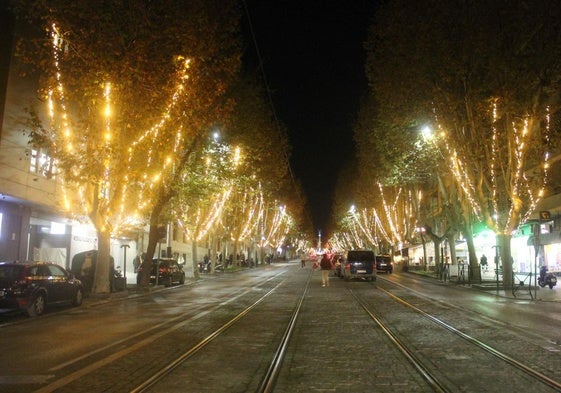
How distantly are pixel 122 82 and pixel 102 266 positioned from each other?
8.38 m

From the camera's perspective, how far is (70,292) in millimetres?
19266

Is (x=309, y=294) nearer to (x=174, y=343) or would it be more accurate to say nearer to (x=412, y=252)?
(x=174, y=343)

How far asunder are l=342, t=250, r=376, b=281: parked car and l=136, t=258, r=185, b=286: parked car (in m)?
11.4

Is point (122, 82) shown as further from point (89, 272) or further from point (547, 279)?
point (547, 279)

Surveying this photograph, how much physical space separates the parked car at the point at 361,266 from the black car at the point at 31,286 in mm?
22325

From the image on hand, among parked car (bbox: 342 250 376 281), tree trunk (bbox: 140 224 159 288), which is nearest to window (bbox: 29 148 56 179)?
tree trunk (bbox: 140 224 159 288)

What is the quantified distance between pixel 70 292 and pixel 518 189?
67.6 ft

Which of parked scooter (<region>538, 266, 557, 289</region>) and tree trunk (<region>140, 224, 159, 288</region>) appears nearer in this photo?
parked scooter (<region>538, 266, 557, 289</region>)

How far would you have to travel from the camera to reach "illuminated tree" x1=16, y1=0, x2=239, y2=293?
62.6 feet

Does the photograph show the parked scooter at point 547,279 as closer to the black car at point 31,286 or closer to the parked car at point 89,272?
the parked car at point 89,272

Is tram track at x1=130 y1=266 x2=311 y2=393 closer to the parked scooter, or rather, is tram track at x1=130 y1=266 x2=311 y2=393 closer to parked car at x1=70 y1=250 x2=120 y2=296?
parked car at x1=70 y1=250 x2=120 y2=296

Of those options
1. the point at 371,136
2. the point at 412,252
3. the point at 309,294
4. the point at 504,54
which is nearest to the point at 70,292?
the point at 309,294

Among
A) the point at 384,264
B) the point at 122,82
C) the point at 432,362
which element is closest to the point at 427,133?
the point at 122,82

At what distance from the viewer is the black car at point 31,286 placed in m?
15.8
